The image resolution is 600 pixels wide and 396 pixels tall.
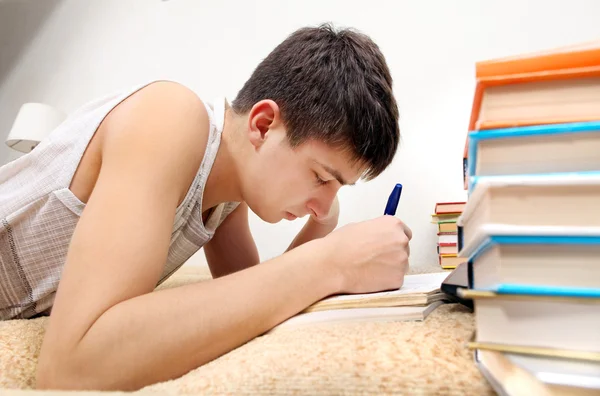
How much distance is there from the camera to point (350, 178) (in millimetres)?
705

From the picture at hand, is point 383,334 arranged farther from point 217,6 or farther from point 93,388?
point 217,6

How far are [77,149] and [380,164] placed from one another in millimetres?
481

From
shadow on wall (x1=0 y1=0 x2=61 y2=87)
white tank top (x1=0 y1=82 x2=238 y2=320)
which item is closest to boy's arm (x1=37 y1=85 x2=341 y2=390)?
white tank top (x1=0 y1=82 x2=238 y2=320)

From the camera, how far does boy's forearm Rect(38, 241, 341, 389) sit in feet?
1.33

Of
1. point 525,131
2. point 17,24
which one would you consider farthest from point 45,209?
point 17,24

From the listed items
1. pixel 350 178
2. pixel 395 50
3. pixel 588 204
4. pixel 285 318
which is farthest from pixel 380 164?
pixel 395 50

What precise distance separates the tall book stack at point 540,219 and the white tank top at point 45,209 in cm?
49

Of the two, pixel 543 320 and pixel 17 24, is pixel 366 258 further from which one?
pixel 17 24

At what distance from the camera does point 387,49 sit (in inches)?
58.0

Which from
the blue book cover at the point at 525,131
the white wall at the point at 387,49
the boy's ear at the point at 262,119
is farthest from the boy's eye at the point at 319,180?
the white wall at the point at 387,49

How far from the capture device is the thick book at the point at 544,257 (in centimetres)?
26

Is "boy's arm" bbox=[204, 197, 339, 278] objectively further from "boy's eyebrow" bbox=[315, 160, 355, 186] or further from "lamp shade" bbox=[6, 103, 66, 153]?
"lamp shade" bbox=[6, 103, 66, 153]

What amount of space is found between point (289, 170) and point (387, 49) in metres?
0.97

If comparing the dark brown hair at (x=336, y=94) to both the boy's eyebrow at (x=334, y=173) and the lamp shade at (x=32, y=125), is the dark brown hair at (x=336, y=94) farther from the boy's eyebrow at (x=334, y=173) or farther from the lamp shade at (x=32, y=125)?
the lamp shade at (x=32, y=125)
